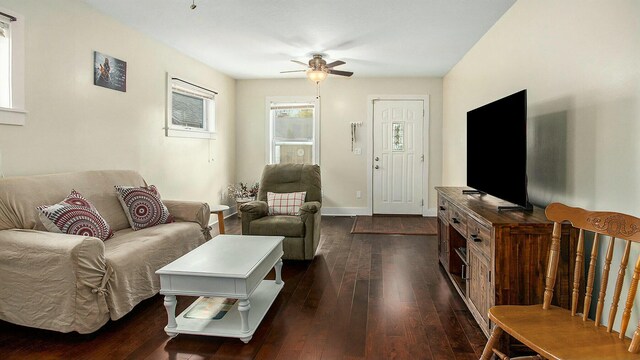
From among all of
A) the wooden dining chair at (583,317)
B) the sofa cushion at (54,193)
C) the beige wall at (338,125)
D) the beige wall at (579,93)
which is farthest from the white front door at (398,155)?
the wooden dining chair at (583,317)

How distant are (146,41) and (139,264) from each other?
8.72ft

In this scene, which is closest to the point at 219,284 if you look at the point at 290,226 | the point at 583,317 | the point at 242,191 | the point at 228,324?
the point at 228,324

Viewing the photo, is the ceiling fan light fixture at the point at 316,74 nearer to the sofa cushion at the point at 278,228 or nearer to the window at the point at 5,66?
the sofa cushion at the point at 278,228

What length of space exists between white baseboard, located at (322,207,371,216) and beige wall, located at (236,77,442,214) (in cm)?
2

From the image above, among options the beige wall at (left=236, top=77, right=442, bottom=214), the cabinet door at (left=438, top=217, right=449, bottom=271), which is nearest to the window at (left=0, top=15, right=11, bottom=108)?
the cabinet door at (left=438, top=217, right=449, bottom=271)

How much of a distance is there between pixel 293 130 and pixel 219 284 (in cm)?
470

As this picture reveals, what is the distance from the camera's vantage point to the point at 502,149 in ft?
8.28

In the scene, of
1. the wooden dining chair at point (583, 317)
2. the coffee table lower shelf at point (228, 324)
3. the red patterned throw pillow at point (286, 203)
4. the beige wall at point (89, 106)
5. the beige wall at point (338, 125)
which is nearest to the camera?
the wooden dining chair at point (583, 317)

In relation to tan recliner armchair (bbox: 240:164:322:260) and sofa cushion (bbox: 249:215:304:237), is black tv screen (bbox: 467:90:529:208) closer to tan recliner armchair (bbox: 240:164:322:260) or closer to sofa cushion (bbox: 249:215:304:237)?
tan recliner armchair (bbox: 240:164:322:260)

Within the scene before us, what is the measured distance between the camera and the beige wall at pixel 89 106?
2797mm

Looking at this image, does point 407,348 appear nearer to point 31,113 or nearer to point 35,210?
point 35,210

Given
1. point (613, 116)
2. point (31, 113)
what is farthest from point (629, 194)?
point (31, 113)

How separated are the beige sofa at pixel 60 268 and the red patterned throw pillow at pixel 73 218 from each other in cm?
8

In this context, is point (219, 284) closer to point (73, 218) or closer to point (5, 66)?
point (73, 218)
